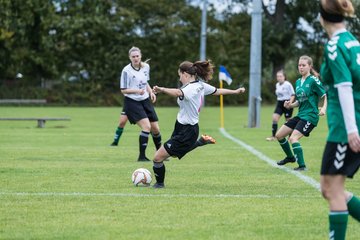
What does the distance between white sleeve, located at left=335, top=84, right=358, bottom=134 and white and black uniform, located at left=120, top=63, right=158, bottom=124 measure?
28.3 ft

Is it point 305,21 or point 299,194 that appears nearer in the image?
point 299,194

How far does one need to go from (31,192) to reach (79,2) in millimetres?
45324

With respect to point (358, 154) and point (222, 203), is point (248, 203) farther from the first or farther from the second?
point (358, 154)

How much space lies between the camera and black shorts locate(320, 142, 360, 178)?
553 cm

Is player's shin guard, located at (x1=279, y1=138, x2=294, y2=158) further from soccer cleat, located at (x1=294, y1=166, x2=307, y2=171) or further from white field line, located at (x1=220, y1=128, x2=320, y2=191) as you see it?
soccer cleat, located at (x1=294, y1=166, x2=307, y2=171)

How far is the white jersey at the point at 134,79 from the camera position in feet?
45.8

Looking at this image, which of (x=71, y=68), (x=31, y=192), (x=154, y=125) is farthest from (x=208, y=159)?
(x=71, y=68)

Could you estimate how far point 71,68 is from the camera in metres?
53.8

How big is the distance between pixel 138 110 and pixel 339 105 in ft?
28.0

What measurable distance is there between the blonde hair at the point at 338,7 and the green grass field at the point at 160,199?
194 centimetres

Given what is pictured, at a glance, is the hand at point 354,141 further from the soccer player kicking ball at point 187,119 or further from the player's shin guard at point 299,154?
the player's shin guard at point 299,154

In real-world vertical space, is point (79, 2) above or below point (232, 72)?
above

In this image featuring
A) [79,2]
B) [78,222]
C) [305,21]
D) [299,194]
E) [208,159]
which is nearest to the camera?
[78,222]

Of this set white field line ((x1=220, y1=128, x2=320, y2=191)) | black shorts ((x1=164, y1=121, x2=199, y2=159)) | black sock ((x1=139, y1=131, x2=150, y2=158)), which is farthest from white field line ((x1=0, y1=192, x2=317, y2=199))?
black sock ((x1=139, y1=131, x2=150, y2=158))
